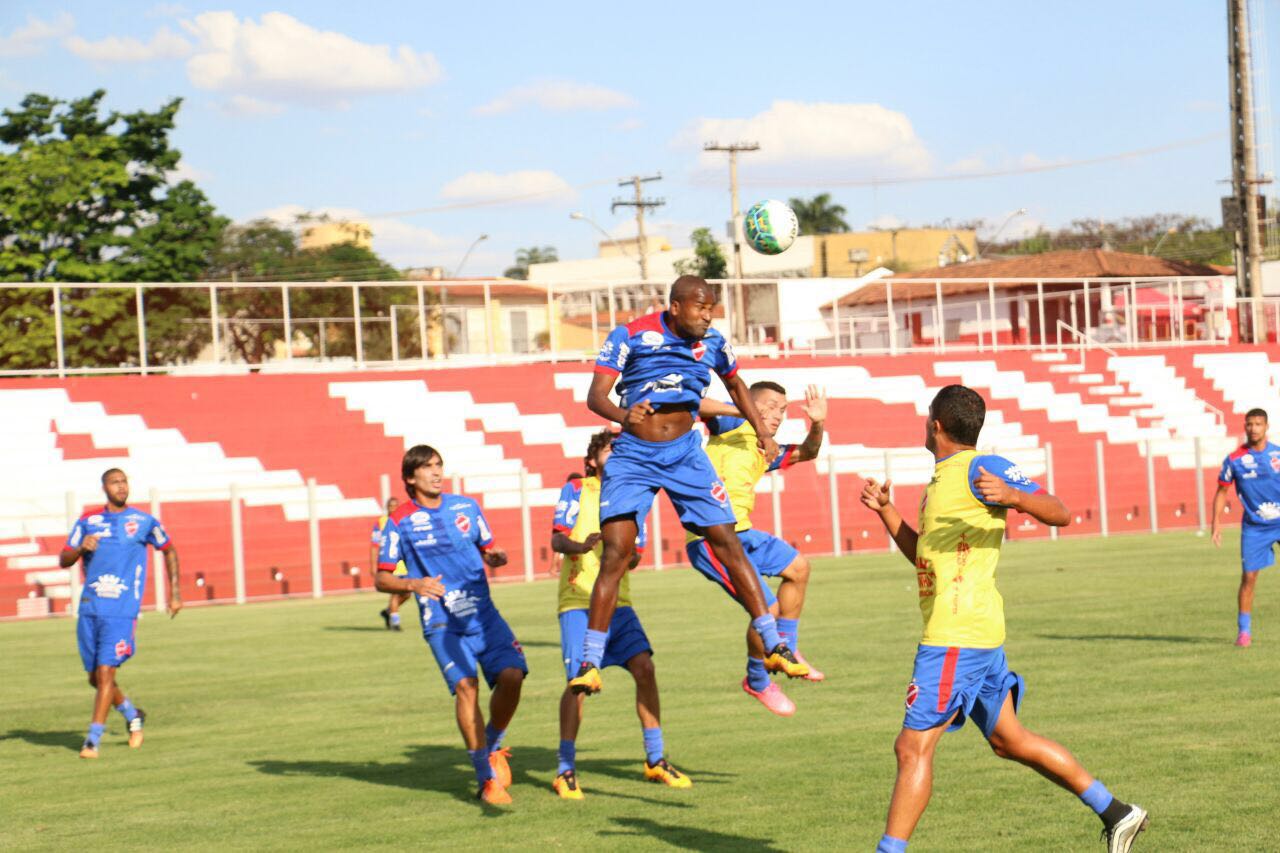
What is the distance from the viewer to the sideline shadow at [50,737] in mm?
12586

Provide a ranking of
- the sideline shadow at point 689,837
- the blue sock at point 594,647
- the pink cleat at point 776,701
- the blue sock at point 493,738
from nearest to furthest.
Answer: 1. the sideline shadow at point 689,837
2. the blue sock at point 594,647
3. the pink cleat at point 776,701
4. the blue sock at point 493,738

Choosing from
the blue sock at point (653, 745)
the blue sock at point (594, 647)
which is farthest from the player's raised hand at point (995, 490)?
the blue sock at point (653, 745)

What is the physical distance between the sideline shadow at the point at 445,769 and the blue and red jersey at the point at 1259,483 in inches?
288

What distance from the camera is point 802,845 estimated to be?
7488mm

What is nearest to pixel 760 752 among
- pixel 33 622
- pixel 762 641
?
pixel 762 641

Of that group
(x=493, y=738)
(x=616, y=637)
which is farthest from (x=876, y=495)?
(x=493, y=738)

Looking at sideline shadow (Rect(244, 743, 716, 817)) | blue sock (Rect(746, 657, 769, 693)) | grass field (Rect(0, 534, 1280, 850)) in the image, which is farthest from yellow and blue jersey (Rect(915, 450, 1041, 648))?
sideline shadow (Rect(244, 743, 716, 817))

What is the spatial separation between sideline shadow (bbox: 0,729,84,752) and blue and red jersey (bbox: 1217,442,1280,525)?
10466 mm

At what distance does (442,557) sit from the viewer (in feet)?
30.9

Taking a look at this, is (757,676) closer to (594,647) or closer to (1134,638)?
(594,647)

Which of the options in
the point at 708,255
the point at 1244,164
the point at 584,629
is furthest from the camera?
the point at 708,255

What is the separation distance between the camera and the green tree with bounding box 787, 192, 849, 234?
4215 inches

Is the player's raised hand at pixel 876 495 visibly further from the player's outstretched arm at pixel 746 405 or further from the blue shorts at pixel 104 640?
the blue shorts at pixel 104 640

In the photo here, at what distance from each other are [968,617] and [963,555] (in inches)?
10.2
